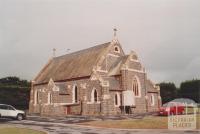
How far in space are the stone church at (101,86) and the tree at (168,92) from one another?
39.7 ft

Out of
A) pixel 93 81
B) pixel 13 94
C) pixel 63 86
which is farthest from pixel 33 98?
pixel 93 81

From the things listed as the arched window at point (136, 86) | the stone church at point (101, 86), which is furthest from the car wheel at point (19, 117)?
the arched window at point (136, 86)

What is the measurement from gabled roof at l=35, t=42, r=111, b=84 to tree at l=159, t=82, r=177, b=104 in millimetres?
19581

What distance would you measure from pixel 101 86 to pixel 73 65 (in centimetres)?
1335

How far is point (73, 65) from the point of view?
5675cm

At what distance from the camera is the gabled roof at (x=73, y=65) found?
52.6 metres

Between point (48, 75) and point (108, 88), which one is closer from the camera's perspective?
point (108, 88)

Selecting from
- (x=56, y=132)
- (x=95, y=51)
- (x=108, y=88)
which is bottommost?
(x=56, y=132)

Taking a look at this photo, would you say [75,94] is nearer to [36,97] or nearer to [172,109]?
[36,97]

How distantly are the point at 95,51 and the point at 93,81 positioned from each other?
1028cm

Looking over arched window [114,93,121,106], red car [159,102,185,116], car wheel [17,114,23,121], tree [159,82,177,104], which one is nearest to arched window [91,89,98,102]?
arched window [114,93,121,106]

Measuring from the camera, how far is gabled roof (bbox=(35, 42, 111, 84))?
5256cm

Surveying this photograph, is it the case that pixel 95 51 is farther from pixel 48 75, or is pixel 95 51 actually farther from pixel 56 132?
pixel 56 132

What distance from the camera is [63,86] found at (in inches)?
2125
